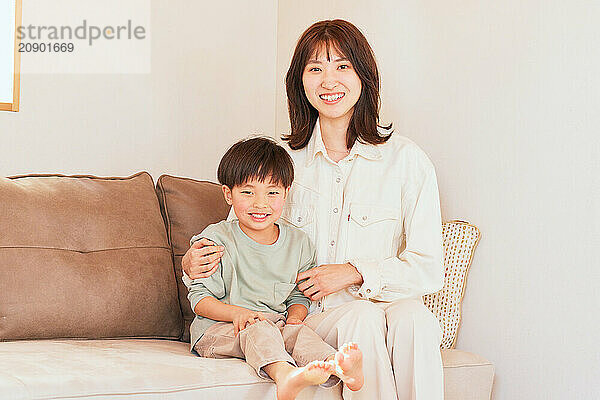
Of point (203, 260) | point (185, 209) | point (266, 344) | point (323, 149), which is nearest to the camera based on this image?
point (266, 344)

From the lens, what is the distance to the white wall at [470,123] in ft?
6.48

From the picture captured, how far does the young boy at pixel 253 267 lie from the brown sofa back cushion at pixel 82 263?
256mm

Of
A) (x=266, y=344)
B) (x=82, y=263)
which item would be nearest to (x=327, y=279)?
(x=266, y=344)

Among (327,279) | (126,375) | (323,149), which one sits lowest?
(126,375)

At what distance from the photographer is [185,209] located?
2.43m

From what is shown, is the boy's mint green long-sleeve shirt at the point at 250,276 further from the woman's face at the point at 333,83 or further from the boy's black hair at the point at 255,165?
the woman's face at the point at 333,83

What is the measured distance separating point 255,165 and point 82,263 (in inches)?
22.6

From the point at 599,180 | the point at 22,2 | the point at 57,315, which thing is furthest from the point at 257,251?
the point at 22,2

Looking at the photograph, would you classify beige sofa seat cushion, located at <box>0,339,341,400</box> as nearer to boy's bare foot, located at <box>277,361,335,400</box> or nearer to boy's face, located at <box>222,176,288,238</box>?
boy's bare foot, located at <box>277,361,335,400</box>

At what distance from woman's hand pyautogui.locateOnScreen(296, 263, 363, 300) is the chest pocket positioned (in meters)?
0.10

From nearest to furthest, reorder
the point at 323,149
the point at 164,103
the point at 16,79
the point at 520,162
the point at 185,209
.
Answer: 1. the point at 520,162
2. the point at 323,149
3. the point at 185,209
4. the point at 16,79
5. the point at 164,103

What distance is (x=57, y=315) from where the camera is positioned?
2088 mm

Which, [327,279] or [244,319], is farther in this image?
[327,279]

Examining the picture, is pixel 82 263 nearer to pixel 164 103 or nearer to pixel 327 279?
pixel 327 279
